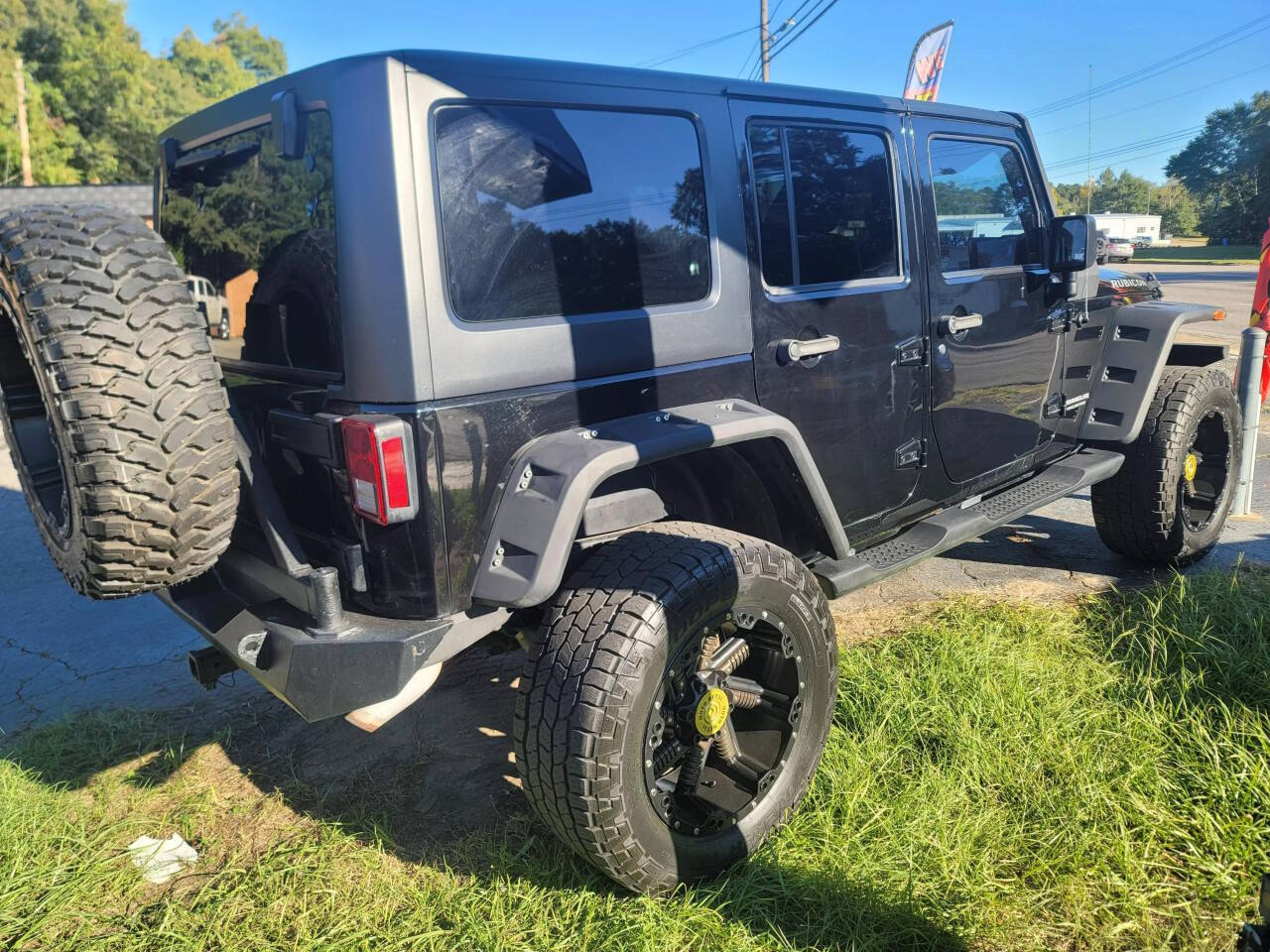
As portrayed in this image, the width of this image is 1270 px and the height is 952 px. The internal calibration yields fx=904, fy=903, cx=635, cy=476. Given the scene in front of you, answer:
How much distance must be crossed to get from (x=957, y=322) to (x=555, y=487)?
192cm

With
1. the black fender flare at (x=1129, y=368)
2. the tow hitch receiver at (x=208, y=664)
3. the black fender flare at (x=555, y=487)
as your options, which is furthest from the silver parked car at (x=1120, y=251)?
the tow hitch receiver at (x=208, y=664)

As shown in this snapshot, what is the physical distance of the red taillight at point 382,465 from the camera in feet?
6.45

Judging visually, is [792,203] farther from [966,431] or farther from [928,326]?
[966,431]

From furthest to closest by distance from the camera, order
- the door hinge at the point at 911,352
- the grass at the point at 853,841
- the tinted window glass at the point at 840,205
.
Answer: the door hinge at the point at 911,352
the tinted window glass at the point at 840,205
the grass at the point at 853,841

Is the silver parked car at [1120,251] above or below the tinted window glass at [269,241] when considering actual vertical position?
above

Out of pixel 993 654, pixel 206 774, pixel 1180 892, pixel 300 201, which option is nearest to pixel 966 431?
pixel 993 654

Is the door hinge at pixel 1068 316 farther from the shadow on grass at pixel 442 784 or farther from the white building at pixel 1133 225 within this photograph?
the white building at pixel 1133 225

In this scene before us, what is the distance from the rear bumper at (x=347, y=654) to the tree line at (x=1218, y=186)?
39959mm

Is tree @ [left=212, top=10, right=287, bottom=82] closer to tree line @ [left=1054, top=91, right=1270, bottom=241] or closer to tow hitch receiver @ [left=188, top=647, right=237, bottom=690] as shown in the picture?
tree line @ [left=1054, top=91, right=1270, bottom=241]

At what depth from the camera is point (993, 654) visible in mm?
3359

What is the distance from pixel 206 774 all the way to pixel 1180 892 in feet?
9.55

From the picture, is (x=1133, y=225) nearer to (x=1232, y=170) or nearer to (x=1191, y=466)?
(x=1232, y=170)

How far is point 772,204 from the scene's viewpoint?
2.76m

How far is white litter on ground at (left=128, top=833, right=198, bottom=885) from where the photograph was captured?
2.54 m
